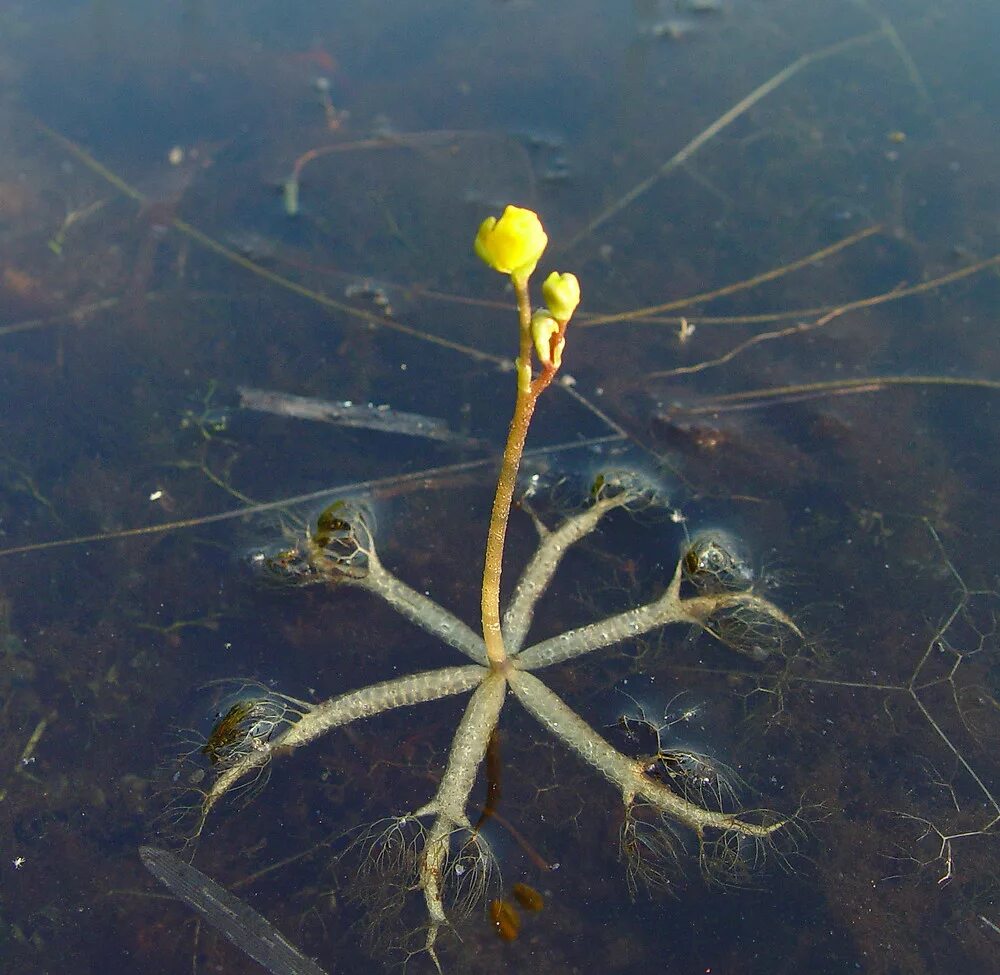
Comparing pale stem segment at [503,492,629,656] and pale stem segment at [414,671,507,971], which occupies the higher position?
pale stem segment at [503,492,629,656]

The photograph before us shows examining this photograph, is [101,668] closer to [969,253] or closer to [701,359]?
[701,359]

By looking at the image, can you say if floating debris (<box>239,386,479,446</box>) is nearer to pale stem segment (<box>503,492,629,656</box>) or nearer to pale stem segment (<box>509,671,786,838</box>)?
pale stem segment (<box>503,492,629,656</box>)

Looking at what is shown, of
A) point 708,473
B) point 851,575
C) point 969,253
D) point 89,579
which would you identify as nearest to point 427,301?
point 708,473

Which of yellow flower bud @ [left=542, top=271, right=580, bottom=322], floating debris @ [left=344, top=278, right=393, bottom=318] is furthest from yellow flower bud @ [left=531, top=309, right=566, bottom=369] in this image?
floating debris @ [left=344, top=278, right=393, bottom=318]

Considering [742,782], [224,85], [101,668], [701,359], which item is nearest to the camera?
[742,782]

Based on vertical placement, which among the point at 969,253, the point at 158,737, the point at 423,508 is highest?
the point at 969,253

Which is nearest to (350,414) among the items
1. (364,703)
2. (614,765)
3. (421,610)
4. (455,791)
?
(421,610)

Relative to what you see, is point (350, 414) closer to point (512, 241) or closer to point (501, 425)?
point (501, 425)

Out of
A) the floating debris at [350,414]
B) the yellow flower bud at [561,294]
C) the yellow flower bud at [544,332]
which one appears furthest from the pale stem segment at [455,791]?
the yellow flower bud at [561,294]

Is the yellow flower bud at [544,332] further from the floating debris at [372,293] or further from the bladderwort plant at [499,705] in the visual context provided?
the floating debris at [372,293]
